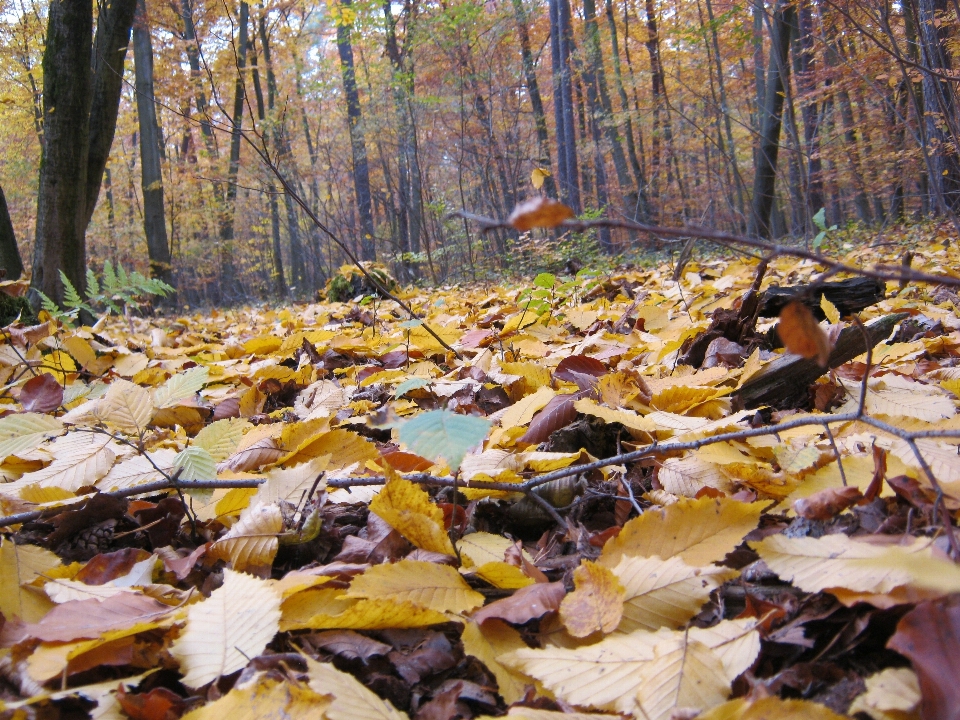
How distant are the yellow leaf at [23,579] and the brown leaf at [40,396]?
973 millimetres

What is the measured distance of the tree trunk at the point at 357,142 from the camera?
12.1 metres

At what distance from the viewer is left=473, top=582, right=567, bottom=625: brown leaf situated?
27.9 inches

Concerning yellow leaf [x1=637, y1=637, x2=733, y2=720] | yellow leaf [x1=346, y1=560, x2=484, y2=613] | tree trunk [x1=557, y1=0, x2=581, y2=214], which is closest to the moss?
yellow leaf [x1=346, y1=560, x2=484, y2=613]

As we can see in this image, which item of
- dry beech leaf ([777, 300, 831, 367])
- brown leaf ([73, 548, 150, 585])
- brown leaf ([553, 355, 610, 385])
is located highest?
dry beech leaf ([777, 300, 831, 367])

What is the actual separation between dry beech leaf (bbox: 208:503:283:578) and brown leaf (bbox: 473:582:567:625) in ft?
1.14

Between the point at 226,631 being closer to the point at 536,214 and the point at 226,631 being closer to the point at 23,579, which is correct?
the point at 23,579

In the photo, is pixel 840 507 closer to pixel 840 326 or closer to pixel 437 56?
pixel 840 326

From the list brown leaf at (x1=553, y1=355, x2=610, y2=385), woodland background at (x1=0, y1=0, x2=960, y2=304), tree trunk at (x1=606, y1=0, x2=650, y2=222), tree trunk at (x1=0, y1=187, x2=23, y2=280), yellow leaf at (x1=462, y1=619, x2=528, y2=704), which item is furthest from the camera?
tree trunk at (x1=606, y1=0, x2=650, y2=222)

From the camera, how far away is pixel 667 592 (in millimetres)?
711

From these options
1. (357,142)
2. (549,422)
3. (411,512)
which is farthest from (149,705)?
(357,142)

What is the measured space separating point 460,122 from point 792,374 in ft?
33.9

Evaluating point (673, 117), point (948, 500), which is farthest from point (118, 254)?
point (948, 500)

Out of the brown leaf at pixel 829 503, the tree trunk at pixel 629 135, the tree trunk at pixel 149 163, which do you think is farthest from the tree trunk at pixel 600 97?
the brown leaf at pixel 829 503

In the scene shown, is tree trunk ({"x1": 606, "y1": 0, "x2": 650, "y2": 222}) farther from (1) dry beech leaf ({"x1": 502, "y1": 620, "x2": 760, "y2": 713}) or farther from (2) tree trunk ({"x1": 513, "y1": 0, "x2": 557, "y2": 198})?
(1) dry beech leaf ({"x1": 502, "y1": 620, "x2": 760, "y2": 713})
